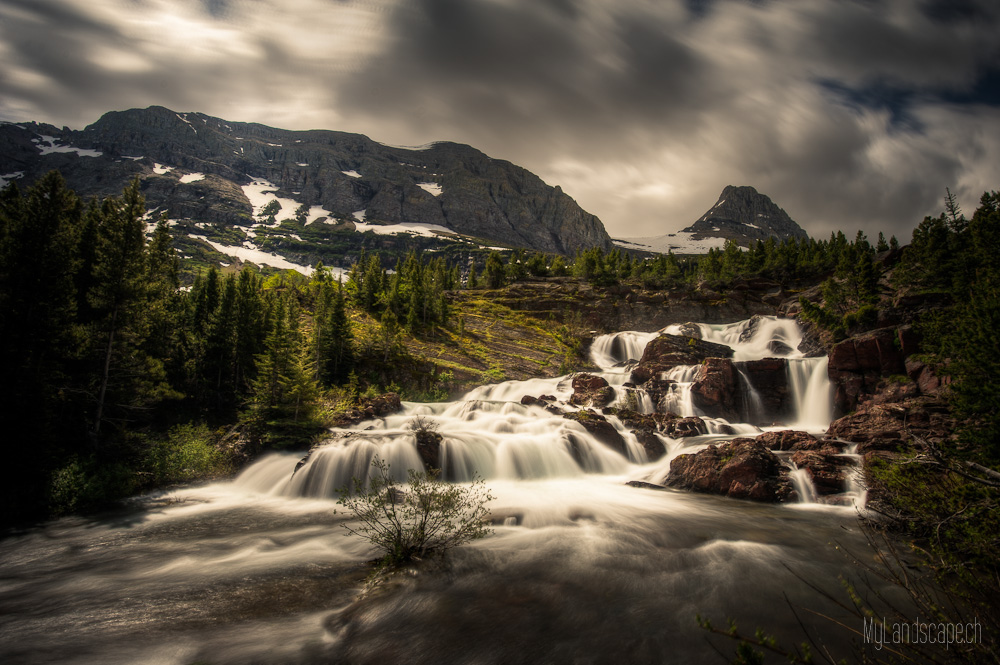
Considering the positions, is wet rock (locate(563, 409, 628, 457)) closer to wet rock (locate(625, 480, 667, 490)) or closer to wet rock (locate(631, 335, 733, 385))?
wet rock (locate(625, 480, 667, 490))

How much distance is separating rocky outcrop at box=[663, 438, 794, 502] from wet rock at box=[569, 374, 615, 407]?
14.8m

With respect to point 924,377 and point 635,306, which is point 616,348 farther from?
point 924,377

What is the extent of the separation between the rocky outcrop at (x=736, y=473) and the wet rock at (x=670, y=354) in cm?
1921

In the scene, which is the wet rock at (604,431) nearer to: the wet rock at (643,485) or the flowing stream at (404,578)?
the wet rock at (643,485)

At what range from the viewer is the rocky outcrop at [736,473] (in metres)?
18.2

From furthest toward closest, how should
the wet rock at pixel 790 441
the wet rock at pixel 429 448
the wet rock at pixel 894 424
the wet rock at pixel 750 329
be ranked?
1. the wet rock at pixel 750 329
2. the wet rock at pixel 429 448
3. the wet rock at pixel 790 441
4. the wet rock at pixel 894 424

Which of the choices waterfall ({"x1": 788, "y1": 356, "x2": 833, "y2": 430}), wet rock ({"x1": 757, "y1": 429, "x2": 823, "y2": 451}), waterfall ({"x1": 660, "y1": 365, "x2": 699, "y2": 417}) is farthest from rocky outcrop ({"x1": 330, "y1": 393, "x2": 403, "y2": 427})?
waterfall ({"x1": 788, "y1": 356, "x2": 833, "y2": 430})

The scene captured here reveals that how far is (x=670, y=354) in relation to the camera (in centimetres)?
4169

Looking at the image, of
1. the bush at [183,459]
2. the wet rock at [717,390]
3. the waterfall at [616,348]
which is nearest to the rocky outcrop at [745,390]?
the wet rock at [717,390]

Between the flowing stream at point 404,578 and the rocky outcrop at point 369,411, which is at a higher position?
the rocky outcrop at point 369,411

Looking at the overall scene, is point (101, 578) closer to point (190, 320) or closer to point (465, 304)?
point (190, 320)

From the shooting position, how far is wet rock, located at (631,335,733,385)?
40344mm

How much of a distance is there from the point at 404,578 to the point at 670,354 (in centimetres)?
3719

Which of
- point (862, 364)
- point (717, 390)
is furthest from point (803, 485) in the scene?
point (862, 364)
